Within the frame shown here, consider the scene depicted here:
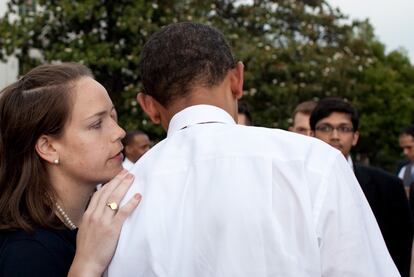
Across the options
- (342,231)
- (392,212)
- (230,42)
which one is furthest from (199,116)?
(230,42)

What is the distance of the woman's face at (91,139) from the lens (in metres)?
2.79

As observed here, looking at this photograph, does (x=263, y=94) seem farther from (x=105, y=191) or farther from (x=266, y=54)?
(x=105, y=191)

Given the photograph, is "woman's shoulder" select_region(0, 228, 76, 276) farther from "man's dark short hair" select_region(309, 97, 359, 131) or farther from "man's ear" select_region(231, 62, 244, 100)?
"man's dark short hair" select_region(309, 97, 359, 131)

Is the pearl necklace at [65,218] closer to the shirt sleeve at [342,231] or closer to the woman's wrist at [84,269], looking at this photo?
the woman's wrist at [84,269]

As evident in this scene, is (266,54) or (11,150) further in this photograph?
(266,54)

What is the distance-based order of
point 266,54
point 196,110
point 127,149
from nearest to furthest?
point 196,110 → point 127,149 → point 266,54

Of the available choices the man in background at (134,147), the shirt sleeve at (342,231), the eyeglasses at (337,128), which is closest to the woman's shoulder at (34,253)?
the shirt sleeve at (342,231)

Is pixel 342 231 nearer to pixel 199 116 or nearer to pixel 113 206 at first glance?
pixel 199 116

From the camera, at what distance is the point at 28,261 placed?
8.29ft

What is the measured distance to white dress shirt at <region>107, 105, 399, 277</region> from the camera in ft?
6.98

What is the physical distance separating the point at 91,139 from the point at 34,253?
50cm

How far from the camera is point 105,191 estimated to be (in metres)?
2.48

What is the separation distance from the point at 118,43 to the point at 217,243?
17.5 m

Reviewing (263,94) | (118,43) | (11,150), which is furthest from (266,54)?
(11,150)
